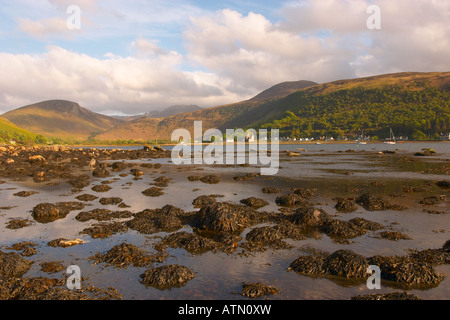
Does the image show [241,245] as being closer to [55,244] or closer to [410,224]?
[55,244]

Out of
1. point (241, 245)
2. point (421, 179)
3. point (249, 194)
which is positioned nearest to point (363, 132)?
point (421, 179)

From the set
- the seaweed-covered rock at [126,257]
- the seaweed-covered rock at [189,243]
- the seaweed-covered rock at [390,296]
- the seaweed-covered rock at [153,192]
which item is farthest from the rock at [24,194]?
the seaweed-covered rock at [390,296]

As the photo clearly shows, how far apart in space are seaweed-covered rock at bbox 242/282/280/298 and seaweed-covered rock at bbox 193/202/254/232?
624 cm

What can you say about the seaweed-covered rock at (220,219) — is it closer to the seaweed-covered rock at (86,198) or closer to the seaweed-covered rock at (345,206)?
the seaweed-covered rock at (345,206)

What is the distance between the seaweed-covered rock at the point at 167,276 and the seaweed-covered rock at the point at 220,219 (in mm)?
5311

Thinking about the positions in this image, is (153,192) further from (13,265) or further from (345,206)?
(345,206)

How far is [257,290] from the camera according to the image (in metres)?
9.34

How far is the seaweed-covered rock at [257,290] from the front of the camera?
9203mm

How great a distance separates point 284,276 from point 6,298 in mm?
9041

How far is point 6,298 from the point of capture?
8984 millimetres

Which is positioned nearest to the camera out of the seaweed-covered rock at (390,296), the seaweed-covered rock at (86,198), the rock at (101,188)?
the seaweed-covered rock at (390,296)

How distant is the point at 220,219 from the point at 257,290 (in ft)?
22.4
